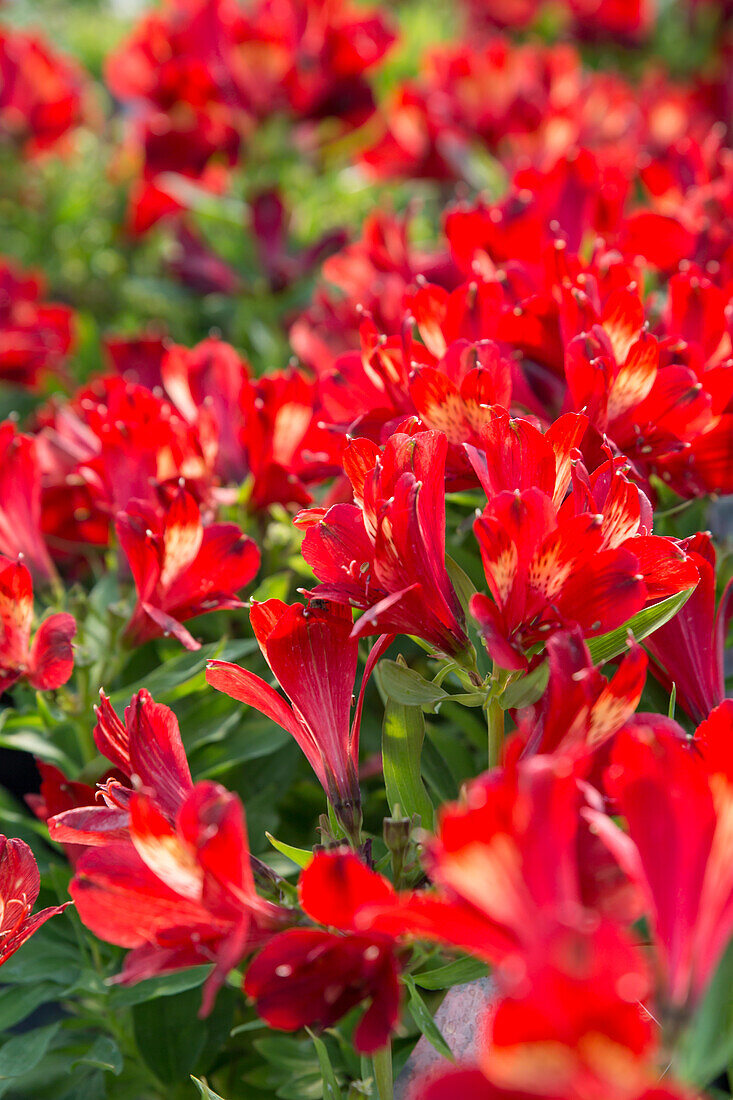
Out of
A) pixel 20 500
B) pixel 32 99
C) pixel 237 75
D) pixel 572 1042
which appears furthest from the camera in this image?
pixel 32 99

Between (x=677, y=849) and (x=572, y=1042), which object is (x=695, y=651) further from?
(x=572, y=1042)

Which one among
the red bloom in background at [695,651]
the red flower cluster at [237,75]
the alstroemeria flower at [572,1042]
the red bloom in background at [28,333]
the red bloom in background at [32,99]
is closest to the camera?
the alstroemeria flower at [572,1042]

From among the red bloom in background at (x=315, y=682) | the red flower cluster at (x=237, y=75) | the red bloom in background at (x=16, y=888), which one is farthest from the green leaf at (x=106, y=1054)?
the red flower cluster at (x=237, y=75)

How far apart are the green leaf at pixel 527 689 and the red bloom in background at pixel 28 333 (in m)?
0.99

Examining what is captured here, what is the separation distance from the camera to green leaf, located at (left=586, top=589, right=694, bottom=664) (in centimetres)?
62

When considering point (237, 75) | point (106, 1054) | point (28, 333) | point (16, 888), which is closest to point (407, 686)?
point (16, 888)

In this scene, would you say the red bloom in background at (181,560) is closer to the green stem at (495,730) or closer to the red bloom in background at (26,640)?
the red bloom in background at (26,640)

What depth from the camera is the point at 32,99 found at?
190cm

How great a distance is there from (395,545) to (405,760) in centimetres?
15

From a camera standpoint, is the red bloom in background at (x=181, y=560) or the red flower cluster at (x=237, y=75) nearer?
the red bloom in background at (x=181, y=560)

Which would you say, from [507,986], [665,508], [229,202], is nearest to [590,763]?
[507,986]

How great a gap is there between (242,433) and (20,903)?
439 mm

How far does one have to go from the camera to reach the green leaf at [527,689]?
1.93 feet

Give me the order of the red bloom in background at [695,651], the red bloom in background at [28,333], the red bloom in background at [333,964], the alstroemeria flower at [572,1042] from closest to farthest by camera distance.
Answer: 1. the alstroemeria flower at [572,1042]
2. the red bloom in background at [333,964]
3. the red bloom in background at [695,651]
4. the red bloom in background at [28,333]
